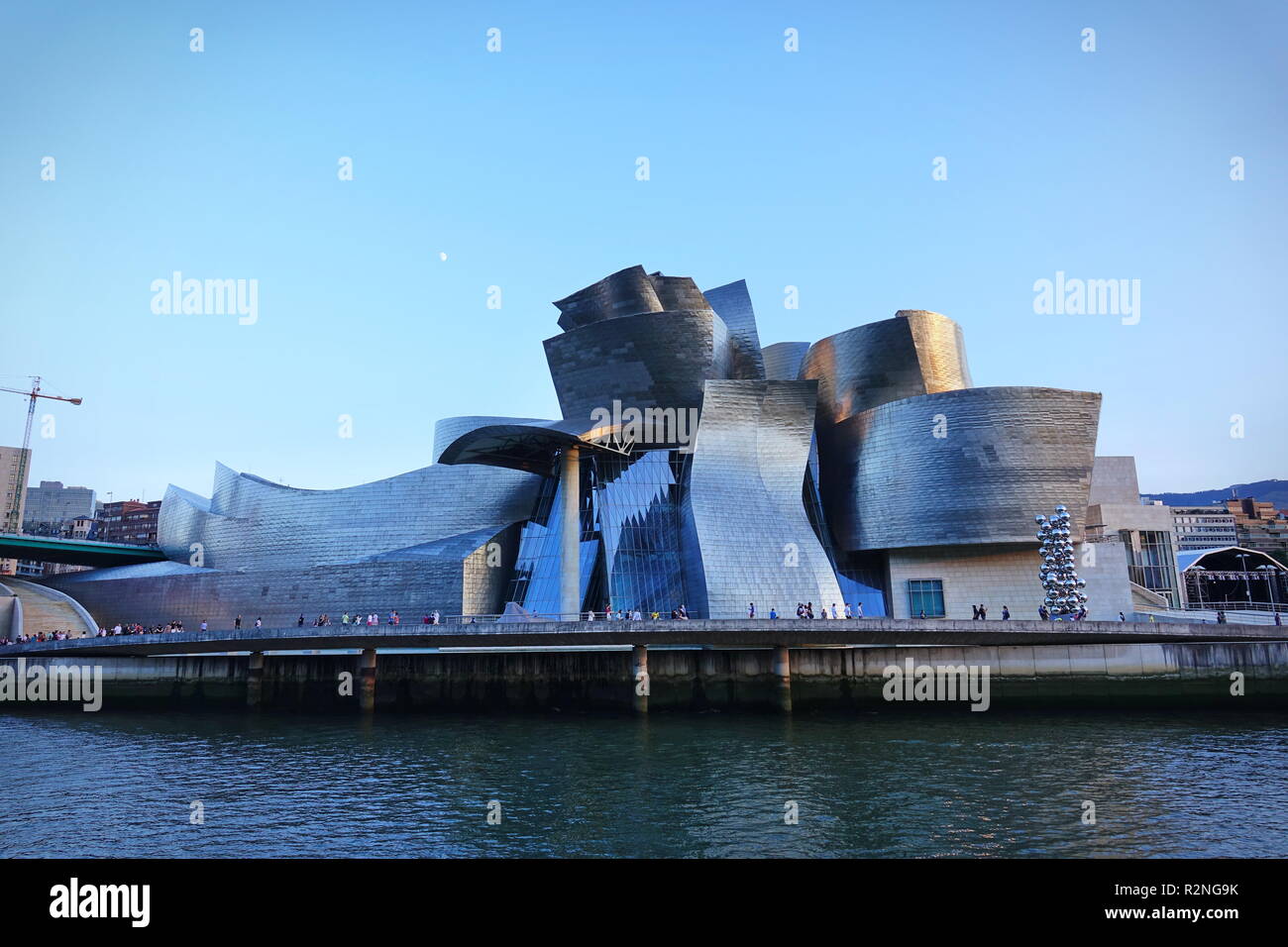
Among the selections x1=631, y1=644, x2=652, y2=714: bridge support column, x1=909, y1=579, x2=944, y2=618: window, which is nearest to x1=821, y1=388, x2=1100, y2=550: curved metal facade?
x1=909, y1=579, x2=944, y2=618: window

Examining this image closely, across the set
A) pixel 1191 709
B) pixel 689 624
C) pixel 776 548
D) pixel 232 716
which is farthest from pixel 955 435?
pixel 232 716

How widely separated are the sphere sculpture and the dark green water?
10.8 metres

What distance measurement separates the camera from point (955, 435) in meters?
42.3

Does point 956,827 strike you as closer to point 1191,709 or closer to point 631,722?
point 631,722

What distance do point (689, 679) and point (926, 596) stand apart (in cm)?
1926

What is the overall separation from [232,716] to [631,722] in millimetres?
13957

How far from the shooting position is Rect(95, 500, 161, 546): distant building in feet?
467

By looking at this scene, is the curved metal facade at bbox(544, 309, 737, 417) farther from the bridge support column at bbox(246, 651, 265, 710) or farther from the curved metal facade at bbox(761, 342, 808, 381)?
the bridge support column at bbox(246, 651, 265, 710)

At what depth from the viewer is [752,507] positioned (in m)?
41.2

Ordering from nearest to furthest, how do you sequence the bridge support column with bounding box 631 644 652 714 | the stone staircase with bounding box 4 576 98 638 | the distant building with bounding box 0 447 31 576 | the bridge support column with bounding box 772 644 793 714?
the bridge support column with bounding box 631 644 652 714, the bridge support column with bounding box 772 644 793 714, the stone staircase with bounding box 4 576 98 638, the distant building with bounding box 0 447 31 576

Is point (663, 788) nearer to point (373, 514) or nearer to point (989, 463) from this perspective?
point (989, 463)

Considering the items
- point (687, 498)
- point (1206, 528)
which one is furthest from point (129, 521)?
point (1206, 528)

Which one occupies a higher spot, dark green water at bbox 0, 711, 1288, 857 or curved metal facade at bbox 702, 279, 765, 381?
curved metal facade at bbox 702, 279, 765, 381
